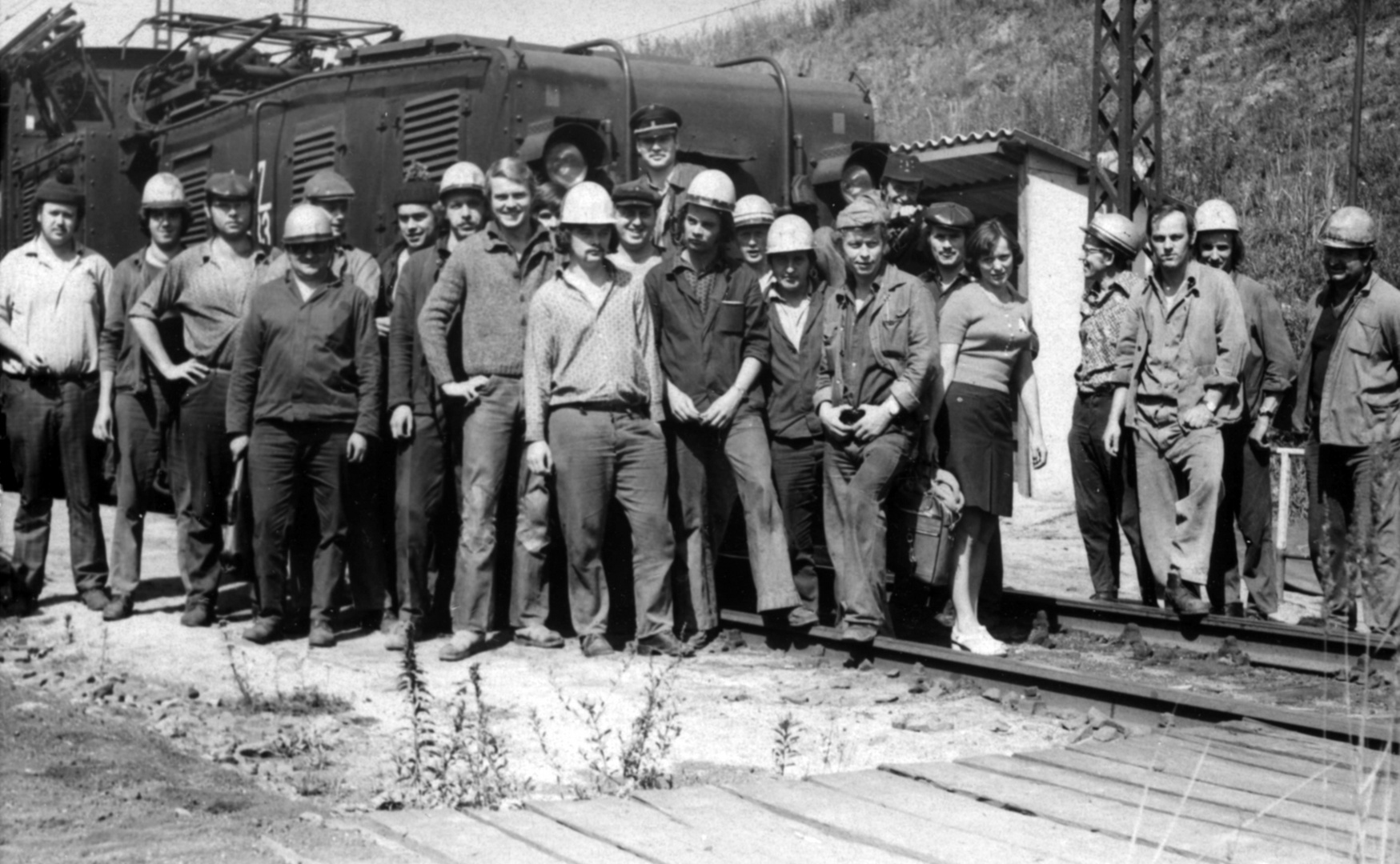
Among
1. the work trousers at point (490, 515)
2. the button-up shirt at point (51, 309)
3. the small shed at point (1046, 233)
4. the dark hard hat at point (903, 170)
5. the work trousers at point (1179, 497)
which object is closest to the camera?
the work trousers at point (1179, 497)

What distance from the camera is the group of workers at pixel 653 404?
811 cm

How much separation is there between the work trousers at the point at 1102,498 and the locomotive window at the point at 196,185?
22.8ft

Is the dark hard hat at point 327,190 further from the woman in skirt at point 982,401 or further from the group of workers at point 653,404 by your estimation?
the woman in skirt at point 982,401

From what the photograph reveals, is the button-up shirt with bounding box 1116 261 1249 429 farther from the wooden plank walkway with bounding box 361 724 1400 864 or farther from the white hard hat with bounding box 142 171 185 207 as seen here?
the white hard hat with bounding box 142 171 185 207

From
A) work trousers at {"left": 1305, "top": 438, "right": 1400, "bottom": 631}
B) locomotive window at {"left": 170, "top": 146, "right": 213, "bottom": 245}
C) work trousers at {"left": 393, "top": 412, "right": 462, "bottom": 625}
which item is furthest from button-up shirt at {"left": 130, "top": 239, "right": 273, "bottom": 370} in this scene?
work trousers at {"left": 1305, "top": 438, "right": 1400, "bottom": 631}

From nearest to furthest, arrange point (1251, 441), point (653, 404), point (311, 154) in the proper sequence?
1. point (653, 404)
2. point (1251, 441)
3. point (311, 154)

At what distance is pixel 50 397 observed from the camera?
31.5 feet

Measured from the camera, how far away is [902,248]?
377 inches

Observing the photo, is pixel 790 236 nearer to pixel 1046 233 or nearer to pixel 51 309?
pixel 51 309

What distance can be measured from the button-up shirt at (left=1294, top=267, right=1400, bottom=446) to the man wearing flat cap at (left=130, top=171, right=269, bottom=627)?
5.50 metres

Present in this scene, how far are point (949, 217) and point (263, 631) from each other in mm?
3947

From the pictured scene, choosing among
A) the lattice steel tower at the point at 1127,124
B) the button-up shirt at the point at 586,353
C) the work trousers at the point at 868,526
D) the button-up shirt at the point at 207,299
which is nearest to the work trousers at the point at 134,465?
the button-up shirt at the point at 207,299

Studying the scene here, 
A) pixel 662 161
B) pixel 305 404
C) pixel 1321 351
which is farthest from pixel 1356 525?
pixel 662 161

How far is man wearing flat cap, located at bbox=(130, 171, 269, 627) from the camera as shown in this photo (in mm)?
9117
